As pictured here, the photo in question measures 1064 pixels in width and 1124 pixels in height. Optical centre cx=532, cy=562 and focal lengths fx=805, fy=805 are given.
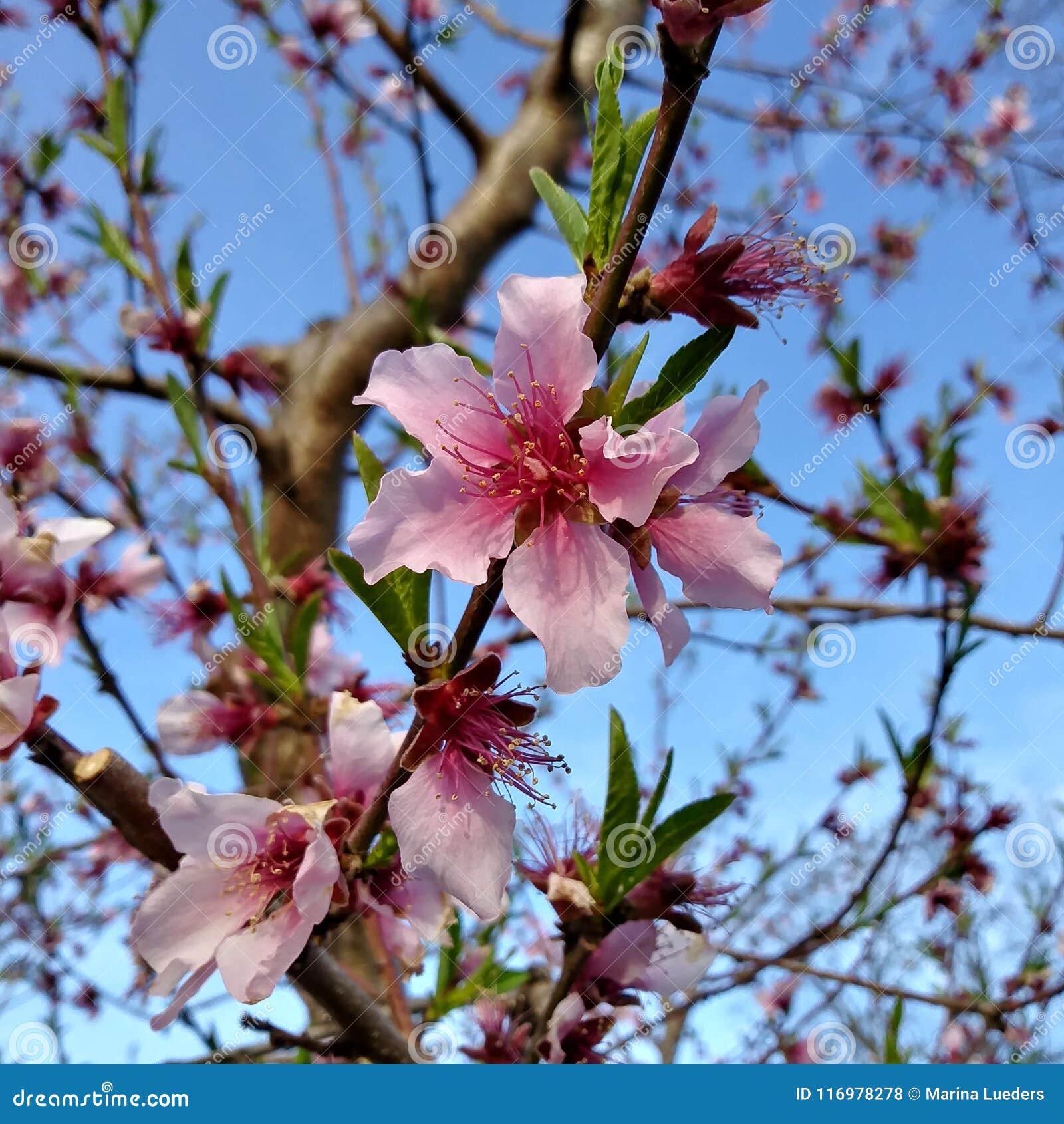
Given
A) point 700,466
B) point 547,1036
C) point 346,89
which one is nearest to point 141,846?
point 547,1036

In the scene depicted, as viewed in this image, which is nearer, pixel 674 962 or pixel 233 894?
pixel 233 894

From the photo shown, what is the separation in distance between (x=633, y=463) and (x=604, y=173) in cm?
33

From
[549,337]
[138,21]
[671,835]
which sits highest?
[138,21]

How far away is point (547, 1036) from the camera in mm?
1104

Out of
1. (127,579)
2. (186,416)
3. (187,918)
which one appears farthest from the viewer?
(127,579)

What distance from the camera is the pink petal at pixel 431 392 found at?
0.84m

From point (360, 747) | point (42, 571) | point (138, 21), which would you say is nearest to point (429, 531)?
point (360, 747)

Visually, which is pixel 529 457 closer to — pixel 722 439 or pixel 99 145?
pixel 722 439

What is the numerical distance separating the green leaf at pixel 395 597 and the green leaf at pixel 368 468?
7cm

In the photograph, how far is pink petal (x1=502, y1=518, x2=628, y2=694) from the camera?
2.39 ft

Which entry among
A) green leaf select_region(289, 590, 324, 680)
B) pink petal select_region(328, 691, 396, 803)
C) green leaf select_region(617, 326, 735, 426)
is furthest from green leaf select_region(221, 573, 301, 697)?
green leaf select_region(617, 326, 735, 426)

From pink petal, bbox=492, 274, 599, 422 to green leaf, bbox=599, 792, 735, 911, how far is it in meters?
0.50

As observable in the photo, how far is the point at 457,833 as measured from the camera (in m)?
0.79

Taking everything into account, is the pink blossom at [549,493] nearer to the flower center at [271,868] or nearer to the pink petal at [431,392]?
the pink petal at [431,392]
